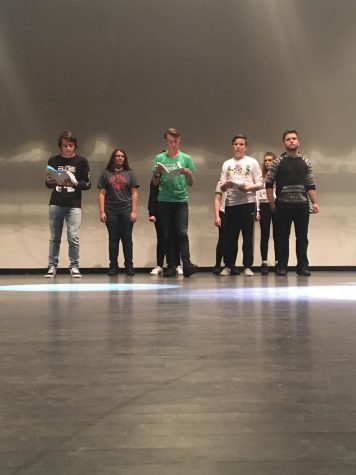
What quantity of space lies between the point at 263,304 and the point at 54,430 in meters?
1.66

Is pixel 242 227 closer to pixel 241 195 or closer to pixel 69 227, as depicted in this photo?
pixel 241 195

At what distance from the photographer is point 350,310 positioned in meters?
2.19

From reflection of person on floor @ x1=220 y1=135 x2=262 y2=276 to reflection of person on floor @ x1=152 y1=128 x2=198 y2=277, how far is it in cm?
35

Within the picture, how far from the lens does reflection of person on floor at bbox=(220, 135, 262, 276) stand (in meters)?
4.65

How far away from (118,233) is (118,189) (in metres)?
0.37

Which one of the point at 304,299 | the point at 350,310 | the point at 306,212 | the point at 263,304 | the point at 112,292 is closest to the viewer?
the point at 350,310

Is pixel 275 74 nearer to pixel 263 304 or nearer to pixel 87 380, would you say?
pixel 263 304

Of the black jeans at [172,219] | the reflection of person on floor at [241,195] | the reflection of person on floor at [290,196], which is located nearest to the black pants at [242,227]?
the reflection of person on floor at [241,195]

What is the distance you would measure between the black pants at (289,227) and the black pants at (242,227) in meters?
0.23

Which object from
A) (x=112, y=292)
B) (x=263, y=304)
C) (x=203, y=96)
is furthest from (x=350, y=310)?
(x=203, y=96)

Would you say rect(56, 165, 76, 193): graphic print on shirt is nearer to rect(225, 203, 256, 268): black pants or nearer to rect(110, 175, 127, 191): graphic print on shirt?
rect(110, 175, 127, 191): graphic print on shirt

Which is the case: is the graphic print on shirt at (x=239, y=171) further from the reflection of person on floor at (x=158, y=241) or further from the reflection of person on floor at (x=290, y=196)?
the reflection of person on floor at (x=158, y=241)

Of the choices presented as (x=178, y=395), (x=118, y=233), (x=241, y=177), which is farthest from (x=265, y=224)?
(x=178, y=395)

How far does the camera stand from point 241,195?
4.68 meters
